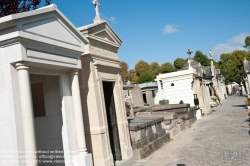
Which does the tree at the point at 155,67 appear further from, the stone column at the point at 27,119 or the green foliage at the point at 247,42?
the stone column at the point at 27,119

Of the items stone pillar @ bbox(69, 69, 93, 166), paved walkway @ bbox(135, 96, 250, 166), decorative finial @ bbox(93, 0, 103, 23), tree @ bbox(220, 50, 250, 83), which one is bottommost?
paved walkway @ bbox(135, 96, 250, 166)

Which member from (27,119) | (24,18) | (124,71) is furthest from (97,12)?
(124,71)

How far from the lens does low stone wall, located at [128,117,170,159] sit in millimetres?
7379

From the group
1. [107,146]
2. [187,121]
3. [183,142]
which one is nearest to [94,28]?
[107,146]

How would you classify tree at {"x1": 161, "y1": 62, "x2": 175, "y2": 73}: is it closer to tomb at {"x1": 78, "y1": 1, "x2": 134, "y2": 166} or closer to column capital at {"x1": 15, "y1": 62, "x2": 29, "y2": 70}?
tomb at {"x1": 78, "y1": 1, "x2": 134, "y2": 166}

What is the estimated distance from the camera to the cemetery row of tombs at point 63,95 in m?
3.95

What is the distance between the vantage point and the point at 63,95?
17.0 ft

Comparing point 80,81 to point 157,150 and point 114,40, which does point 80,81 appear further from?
point 157,150

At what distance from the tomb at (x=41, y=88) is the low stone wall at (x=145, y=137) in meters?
2.47

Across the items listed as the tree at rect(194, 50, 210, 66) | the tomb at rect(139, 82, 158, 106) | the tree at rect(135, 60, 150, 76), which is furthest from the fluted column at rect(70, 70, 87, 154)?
the tree at rect(194, 50, 210, 66)

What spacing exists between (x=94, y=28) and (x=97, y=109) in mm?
2112

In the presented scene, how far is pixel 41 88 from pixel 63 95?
3.61 ft

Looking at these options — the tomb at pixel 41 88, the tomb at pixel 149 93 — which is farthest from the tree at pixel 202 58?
the tomb at pixel 41 88

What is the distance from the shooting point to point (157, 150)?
27.5 feet
